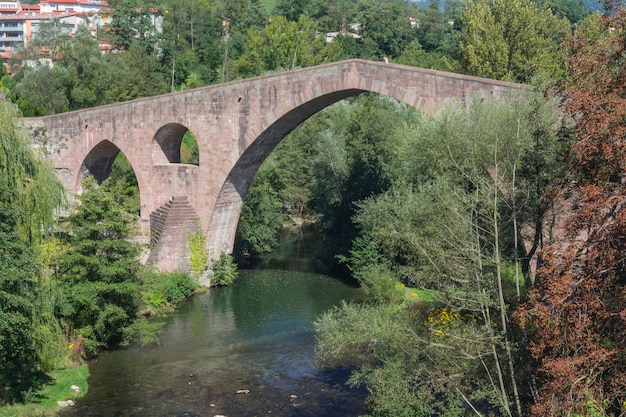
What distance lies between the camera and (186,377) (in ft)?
62.0

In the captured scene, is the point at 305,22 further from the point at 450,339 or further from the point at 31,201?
→ the point at 450,339

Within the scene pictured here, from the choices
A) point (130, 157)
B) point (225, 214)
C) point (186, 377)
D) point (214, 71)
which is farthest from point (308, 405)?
point (214, 71)

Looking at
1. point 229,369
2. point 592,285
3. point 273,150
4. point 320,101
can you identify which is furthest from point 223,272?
point 592,285

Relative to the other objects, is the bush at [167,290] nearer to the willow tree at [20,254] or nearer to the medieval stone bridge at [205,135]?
the medieval stone bridge at [205,135]

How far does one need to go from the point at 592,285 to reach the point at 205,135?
60.8 ft

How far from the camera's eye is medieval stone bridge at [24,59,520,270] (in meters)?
25.1

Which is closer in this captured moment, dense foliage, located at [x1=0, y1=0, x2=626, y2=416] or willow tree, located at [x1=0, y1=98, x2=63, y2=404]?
dense foliage, located at [x1=0, y1=0, x2=626, y2=416]

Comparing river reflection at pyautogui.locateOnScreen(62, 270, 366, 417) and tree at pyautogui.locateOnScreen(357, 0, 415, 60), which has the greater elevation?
tree at pyautogui.locateOnScreen(357, 0, 415, 60)

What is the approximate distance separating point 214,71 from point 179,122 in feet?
94.4

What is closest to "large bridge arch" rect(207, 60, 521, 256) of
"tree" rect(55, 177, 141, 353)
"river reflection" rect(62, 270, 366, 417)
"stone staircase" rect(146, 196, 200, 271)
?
"stone staircase" rect(146, 196, 200, 271)

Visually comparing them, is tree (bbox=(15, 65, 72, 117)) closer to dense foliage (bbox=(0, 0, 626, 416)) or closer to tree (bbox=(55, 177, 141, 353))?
dense foliage (bbox=(0, 0, 626, 416))

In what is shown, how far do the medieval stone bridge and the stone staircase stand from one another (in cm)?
3

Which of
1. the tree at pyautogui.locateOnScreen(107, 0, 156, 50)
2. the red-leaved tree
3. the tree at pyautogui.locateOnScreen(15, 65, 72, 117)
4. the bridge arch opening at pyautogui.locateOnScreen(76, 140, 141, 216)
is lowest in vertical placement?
the red-leaved tree

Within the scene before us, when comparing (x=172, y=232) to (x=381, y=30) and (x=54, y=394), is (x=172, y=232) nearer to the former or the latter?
(x=54, y=394)
